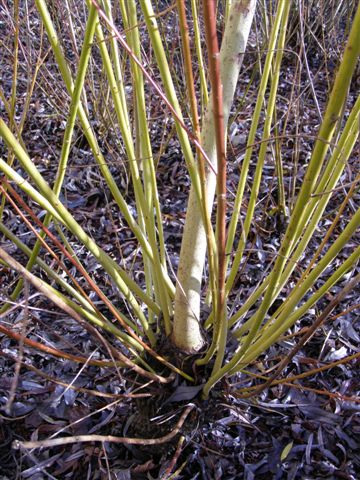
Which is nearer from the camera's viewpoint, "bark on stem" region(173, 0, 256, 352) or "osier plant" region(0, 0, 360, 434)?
"osier plant" region(0, 0, 360, 434)

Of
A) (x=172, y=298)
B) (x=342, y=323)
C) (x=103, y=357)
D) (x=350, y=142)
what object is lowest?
(x=342, y=323)

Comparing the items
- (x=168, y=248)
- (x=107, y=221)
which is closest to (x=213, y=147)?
(x=168, y=248)

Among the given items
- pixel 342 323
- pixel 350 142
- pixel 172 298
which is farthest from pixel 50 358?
pixel 350 142

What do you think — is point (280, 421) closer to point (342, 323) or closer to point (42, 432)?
point (342, 323)

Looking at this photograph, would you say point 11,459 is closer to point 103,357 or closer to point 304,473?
point 103,357

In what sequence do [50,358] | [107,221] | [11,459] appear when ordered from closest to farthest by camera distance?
[11,459] < [50,358] < [107,221]

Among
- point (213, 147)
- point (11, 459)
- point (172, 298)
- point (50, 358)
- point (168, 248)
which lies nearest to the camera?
point (213, 147)

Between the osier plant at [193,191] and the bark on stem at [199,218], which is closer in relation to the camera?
the osier plant at [193,191]

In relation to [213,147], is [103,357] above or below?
below

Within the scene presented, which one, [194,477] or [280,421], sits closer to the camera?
[194,477]
